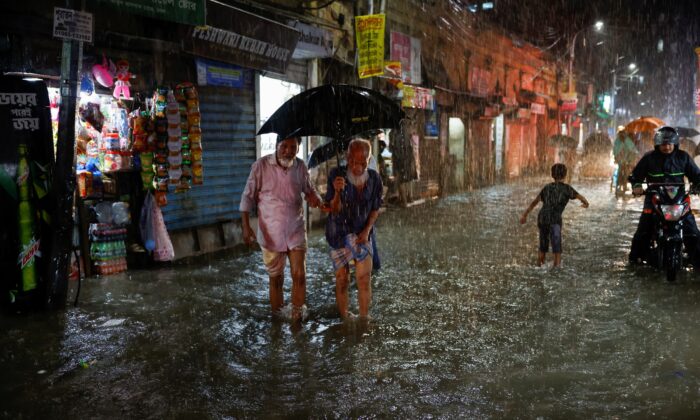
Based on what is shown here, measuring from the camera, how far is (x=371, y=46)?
42.4 feet

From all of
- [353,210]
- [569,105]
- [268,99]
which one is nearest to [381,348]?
[353,210]

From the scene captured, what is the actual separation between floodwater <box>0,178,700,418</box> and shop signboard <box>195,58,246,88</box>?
3.17m

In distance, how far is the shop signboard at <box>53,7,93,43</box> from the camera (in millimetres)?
5895

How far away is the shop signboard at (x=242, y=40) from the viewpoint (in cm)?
925

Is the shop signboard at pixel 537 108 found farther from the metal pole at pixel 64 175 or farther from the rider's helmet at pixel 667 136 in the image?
the metal pole at pixel 64 175

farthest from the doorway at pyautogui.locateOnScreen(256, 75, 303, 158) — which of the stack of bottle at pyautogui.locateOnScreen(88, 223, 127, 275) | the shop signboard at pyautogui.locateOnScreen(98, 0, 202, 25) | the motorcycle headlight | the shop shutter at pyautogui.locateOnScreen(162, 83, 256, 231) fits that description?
the motorcycle headlight

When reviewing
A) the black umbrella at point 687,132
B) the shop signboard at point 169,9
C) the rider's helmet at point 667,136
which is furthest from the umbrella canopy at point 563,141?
the shop signboard at point 169,9

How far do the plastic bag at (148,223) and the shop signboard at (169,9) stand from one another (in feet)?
8.12

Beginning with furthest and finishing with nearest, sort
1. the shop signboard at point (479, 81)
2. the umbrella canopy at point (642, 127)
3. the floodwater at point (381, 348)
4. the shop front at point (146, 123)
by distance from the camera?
1. the shop signboard at point (479, 81)
2. the umbrella canopy at point (642, 127)
3. the shop front at point (146, 123)
4. the floodwater at point (381, 348)

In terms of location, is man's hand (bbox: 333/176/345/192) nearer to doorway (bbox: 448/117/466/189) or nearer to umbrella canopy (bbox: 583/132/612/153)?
doorway (bbox: 448/117/466/189)

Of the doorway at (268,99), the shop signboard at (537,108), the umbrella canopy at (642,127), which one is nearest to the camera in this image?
the doorway at (268,99)

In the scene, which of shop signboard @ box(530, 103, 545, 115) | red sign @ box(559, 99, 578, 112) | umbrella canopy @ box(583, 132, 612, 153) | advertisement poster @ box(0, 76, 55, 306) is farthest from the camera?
red sign @ box(559, 99, 578, 112)

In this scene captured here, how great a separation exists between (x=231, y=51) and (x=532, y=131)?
26901mm

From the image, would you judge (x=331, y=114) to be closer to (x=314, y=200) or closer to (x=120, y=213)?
(x=314, y=200)
